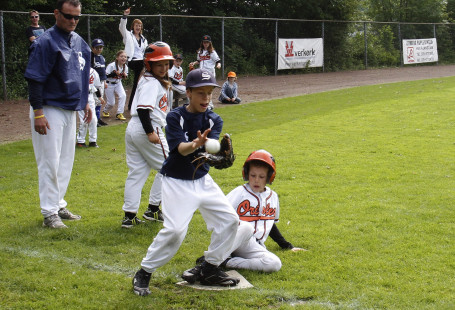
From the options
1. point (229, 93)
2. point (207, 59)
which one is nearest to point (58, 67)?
point (229, 93)

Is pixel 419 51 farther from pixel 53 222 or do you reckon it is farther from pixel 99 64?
pixel 53 222

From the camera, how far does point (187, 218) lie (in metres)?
4.39

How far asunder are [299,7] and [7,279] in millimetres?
29107

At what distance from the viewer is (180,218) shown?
14.3 feet

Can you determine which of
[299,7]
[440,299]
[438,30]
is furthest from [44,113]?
[438,30]

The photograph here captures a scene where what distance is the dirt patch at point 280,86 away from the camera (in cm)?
1386

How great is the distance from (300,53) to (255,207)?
77.7ft

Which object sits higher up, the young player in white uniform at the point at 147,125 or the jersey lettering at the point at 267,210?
the young player in white uniform at the point at 147,125

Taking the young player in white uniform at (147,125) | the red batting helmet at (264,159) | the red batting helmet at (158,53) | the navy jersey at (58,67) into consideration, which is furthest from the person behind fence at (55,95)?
the red batting helmet at (264,159)

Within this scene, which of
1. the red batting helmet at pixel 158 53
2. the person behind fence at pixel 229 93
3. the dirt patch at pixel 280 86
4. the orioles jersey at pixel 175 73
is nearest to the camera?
the red batting helmet at pixel 158 53

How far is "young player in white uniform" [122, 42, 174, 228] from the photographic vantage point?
5.72 m

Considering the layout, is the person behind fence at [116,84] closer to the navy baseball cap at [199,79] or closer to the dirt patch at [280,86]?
the dirt patch at [280,86]

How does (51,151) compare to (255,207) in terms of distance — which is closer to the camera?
(255,207)

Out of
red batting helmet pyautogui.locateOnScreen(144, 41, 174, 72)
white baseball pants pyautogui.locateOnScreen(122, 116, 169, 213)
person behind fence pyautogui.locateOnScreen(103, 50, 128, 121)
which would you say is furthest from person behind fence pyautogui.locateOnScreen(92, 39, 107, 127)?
red batting helmet pyautogui.locateOnScreen(144, 41, 174, 72)
